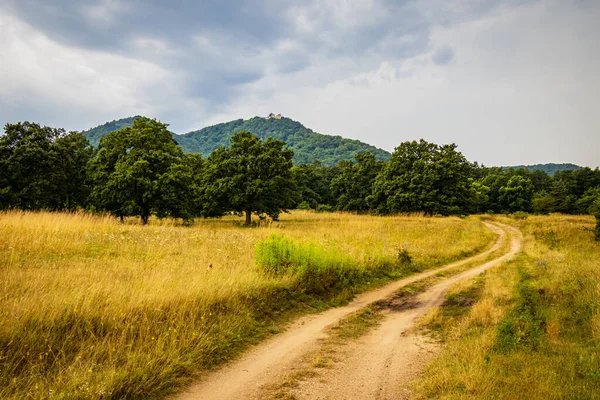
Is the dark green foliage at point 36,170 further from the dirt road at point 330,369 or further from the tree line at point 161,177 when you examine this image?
the dirt road at point 330,369

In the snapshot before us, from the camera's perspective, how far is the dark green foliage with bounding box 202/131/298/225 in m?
31.5

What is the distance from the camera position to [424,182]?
1978 inches

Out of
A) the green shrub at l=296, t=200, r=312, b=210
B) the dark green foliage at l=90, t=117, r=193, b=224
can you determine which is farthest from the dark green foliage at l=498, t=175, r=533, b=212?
the dark green foliage at l=90, t=117, r=193, b=224

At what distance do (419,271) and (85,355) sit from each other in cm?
1347

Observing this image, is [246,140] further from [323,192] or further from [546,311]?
[323,192]

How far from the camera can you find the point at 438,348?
21.2 feet

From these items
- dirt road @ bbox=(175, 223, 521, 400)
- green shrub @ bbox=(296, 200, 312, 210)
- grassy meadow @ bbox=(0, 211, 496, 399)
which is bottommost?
dirt road @ bbox=(175, 223, 521, 400)

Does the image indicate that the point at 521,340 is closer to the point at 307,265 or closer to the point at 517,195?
the point at 307,265

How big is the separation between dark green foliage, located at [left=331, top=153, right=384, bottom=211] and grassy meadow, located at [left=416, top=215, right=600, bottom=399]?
54166mm

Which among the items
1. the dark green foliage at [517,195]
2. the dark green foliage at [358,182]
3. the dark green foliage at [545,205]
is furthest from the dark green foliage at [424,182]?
the dark green foliage at [517,195]

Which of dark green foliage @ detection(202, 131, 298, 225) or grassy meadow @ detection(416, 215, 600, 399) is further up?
dark green foliage @ detection(202, 131, 298, 225)

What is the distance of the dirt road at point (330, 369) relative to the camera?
472 cm

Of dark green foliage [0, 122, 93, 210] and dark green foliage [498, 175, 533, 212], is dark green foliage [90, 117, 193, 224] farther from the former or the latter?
dark green foliage [498, 175, 533, 212]

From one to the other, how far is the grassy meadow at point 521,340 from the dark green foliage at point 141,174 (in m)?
21.3
